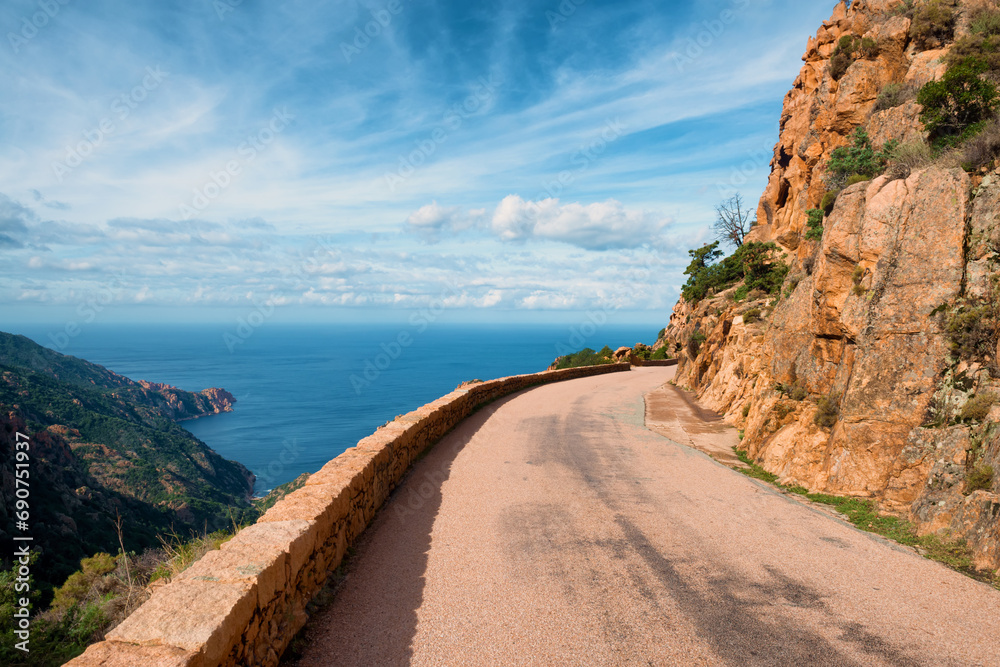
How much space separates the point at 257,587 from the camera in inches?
149

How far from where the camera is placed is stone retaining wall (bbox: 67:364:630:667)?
298 centimetres

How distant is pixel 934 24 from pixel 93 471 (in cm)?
7656

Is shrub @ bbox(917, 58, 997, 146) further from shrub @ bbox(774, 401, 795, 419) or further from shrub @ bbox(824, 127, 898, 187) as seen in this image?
shrub @ bbox(774, 401, 795, 419)

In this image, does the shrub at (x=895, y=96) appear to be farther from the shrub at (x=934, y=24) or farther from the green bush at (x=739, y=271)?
the green bush at (x=739, y=271)

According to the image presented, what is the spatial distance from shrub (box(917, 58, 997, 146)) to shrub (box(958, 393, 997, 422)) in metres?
6.11

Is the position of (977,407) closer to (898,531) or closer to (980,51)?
(898,531)

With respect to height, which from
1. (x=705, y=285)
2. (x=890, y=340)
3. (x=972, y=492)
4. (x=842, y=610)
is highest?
(x=705, y=285)

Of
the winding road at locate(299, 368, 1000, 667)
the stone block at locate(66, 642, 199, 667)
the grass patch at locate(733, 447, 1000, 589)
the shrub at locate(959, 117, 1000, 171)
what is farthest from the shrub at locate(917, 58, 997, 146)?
the stone block at locate(66, 642, 199, 667)

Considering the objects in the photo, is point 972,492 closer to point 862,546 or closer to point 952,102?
point 862,546

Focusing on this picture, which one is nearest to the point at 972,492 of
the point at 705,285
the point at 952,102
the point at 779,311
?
the point at 779,311

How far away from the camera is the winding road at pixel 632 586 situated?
433 cm

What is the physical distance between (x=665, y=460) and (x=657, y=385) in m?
16.2

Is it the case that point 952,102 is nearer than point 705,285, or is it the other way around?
point 952,102

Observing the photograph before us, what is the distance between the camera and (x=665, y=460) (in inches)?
456
